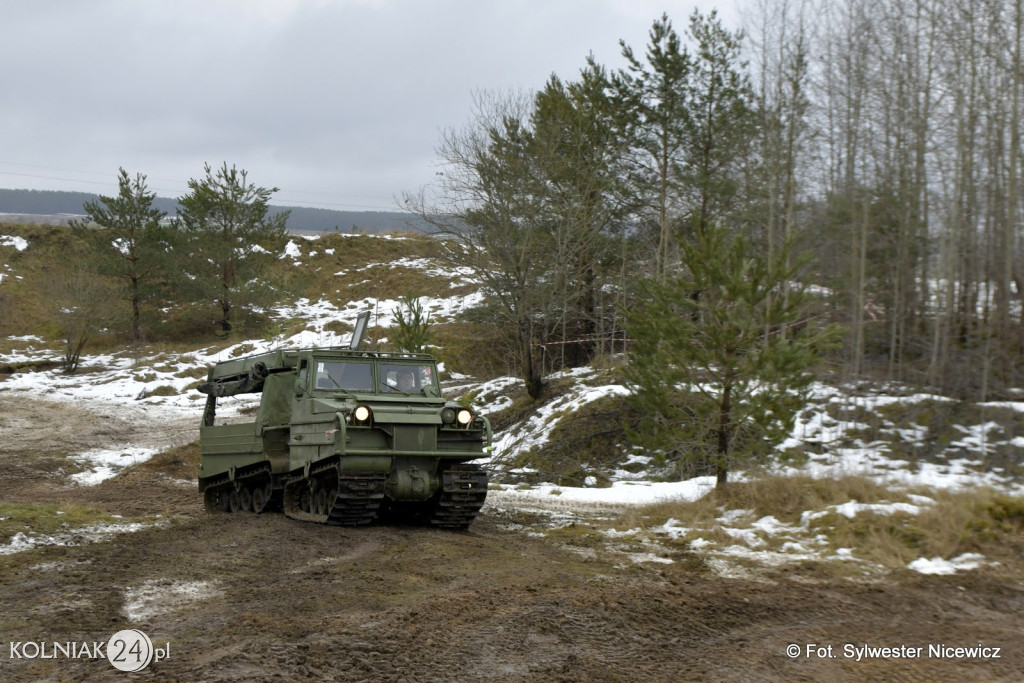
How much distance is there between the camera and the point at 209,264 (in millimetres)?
38812

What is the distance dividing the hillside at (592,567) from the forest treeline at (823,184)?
268 centimetres

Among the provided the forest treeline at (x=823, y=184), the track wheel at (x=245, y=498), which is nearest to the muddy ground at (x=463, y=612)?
the track wheel at (x=245, y=498)

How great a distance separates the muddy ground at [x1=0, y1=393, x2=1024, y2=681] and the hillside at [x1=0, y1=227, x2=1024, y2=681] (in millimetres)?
31

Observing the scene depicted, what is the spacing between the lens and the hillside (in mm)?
5867

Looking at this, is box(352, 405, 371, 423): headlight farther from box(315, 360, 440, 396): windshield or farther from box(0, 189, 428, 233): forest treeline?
box(0, 189, 428, 233): forest treeline

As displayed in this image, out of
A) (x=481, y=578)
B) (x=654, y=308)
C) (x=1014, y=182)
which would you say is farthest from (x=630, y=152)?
(x=481, y=578)

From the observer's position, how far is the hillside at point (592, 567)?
Result: 5.87 meters

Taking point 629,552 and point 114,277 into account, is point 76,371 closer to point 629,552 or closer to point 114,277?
point 114,277

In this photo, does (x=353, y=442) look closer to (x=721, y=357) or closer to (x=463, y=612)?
(x=463, y=612)

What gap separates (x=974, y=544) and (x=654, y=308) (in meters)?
5.06

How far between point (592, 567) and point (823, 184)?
15889 mm

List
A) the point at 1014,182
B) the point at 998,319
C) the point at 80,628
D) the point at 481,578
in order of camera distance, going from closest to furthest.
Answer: the point at 80,628 < the point at 481,578 < the point at 1014,182 < the point at 998,319

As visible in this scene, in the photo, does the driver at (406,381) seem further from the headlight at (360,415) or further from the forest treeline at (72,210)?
the forest treeline at (72,210)
